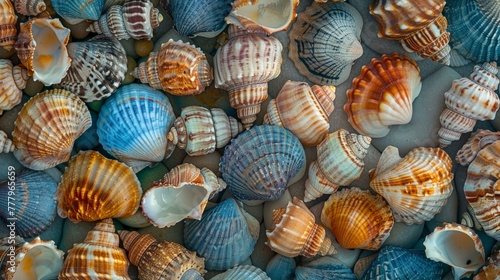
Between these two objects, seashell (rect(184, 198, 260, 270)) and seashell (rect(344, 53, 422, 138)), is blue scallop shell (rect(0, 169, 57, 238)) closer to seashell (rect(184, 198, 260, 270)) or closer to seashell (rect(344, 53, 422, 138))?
seashell (rect(184, 198, 260, 270))

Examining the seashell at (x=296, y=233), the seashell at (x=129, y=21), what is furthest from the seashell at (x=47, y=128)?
the seashell at (x=296, y=233)

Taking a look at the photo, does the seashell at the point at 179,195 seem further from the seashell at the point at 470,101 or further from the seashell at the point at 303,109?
the seashell at the point at 470,101

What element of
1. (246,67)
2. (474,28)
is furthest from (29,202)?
(474,28)

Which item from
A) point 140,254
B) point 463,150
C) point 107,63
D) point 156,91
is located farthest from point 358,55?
point 140,254

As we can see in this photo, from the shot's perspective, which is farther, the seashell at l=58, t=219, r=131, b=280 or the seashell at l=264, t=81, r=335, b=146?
the seashell at l=264, t=81, r=335, b=146

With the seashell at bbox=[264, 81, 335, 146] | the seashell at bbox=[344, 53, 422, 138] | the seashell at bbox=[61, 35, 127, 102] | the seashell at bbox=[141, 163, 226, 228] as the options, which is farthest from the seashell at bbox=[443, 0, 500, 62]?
the seashell at bbox=[61, 35, 127, 102]

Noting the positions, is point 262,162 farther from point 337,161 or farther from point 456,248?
point 456,248
